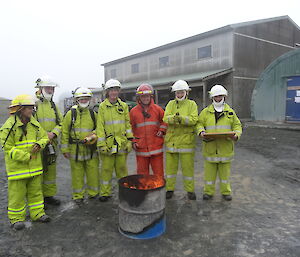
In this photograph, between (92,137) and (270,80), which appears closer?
(92,137)

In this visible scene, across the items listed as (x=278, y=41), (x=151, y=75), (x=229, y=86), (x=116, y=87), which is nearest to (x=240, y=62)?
(x=229, y=86)

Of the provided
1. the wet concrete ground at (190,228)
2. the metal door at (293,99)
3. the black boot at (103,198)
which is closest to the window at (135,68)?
the metal door at (293,99)

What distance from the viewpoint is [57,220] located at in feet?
12.2

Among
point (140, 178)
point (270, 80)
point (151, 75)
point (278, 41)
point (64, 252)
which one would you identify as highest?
point (278, 41)

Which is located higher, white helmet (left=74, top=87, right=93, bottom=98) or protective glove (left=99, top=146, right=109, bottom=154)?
white helmet (left=74, top=87, right=93, bottom=98)

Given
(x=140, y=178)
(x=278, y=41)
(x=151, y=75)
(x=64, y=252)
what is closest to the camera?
(x=64, y=252)

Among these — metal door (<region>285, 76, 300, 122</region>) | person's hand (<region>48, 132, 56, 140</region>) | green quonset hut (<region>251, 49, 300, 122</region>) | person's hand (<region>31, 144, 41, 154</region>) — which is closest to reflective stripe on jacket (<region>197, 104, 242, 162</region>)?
person's hand (<region>48, 132, 56, 140</region>)

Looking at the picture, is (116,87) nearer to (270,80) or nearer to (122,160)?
(122,160)

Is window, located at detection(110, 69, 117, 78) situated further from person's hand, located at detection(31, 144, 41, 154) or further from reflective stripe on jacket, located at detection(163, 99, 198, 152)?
person's hand, located at detection(31, 144, 41, 154)

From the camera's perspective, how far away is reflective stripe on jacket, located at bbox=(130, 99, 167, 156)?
439cm

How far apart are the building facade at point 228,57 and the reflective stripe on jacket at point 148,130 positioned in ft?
37.9

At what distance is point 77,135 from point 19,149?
1060 millimetres

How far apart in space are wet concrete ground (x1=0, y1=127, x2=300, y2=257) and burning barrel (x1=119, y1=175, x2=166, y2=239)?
0.11 metres

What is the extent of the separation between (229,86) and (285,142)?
26.9ft
